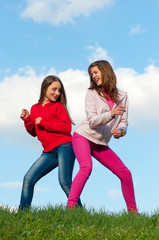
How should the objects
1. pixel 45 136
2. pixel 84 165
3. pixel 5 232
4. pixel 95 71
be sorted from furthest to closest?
pixel 45 136 < pixel 95 71 < pixel 84 165 < pixel 5 232

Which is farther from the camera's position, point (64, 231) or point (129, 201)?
point (129, 201)

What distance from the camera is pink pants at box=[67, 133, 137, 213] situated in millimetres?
6617

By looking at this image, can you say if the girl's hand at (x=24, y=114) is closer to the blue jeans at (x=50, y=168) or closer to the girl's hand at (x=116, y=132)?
the blue jeans at (x=50, y=168)

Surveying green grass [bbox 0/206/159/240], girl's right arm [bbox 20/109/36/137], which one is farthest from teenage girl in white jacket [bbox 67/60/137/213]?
girl's right arm [bbox 20/109/36/137]

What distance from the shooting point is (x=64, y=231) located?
5836mm

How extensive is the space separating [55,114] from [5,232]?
9.04 feet

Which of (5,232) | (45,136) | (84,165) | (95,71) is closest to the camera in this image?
(5,232)

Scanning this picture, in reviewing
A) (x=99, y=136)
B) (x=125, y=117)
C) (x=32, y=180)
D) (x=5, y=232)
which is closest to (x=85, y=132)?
(x=99, y=136)

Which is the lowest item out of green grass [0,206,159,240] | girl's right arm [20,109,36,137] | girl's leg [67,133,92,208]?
green grass [0,206,159,240]

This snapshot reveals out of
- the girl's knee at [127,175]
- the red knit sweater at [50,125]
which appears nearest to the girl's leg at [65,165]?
the red knit sweater at [50,125]

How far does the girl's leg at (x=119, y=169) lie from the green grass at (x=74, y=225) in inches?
16.4

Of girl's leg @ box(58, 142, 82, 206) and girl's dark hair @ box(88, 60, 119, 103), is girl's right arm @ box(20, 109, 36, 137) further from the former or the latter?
girl's dark hair @ box(88, 60, 119, 103)

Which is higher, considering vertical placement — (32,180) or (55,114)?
(55,114)

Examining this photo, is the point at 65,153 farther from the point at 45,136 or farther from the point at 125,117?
the point at 125,117
